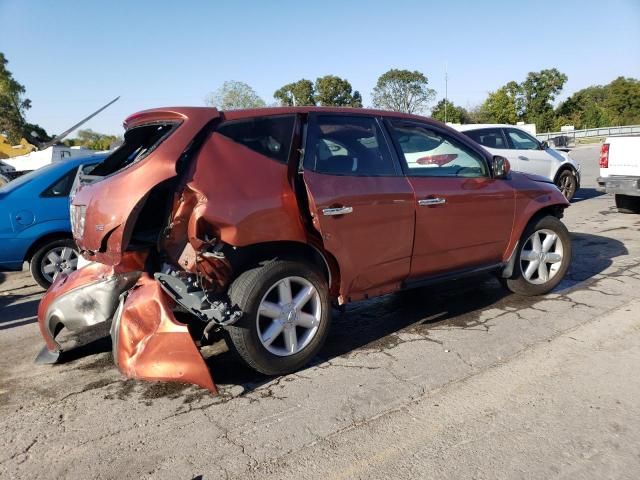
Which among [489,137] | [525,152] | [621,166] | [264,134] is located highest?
[264,134]

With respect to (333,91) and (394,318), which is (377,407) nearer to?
(394,318)

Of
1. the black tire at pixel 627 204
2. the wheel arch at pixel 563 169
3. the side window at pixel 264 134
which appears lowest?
the black tire at pixel 627 204

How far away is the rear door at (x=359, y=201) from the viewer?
3592 millimetres

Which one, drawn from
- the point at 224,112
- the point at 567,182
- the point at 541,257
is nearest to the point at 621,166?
the point at 567,182

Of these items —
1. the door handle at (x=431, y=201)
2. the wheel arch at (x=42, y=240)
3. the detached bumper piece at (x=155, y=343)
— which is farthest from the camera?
the wheel arch at (x=42, y=240)

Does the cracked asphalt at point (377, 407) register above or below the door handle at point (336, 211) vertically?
below

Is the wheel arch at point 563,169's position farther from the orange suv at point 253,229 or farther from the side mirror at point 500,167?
the orange suv at point 253,229

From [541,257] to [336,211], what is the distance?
2558mm

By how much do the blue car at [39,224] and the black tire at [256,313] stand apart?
413 cm

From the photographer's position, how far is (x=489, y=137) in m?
9.97

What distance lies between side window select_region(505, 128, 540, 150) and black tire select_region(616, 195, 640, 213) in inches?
76.2

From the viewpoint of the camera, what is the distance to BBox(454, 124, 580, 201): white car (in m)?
9.93

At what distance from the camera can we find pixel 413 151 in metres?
4.25

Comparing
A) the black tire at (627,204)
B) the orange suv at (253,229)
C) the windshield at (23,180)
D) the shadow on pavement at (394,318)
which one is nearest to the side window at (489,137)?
the black tire at (627,204)
